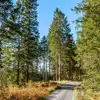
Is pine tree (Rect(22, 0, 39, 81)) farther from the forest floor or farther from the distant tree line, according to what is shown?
the forest floor

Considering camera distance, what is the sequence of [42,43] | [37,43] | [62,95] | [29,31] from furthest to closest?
1. [42,43]
2. [37,43]
3. [29,31]
4. [62,95]

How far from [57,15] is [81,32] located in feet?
141

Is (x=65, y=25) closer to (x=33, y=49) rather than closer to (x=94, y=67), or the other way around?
(x=33, y=49)

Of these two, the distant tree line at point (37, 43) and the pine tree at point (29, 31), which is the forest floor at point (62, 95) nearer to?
the distant tree line at point (37, 43)

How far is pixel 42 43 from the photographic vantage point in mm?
93938

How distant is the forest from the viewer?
1991 centimetres

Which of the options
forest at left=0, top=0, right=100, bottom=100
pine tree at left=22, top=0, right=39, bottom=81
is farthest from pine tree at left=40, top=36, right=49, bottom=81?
pine tree at left=22, top=0, right=39, bottom=81

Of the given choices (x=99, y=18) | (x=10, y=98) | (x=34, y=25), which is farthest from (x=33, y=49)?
(x=99, y=18)

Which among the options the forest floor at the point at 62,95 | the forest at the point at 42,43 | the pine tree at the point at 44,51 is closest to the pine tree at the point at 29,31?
the forest at the point at 42,43

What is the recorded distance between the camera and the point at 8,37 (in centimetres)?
2253

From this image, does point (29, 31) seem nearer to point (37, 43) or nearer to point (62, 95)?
point (37, 43)

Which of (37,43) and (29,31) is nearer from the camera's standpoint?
(29,31)

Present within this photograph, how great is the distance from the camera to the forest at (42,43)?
19.9 m

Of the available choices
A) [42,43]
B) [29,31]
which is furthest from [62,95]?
[42,43]
